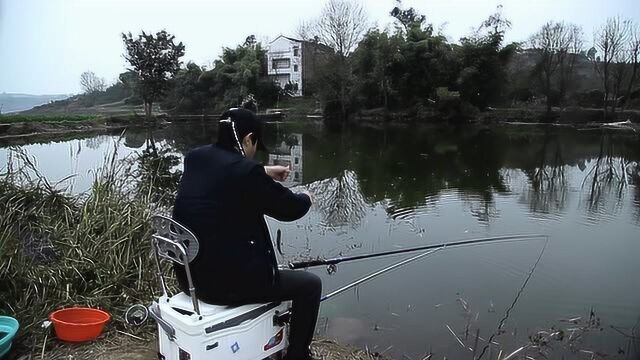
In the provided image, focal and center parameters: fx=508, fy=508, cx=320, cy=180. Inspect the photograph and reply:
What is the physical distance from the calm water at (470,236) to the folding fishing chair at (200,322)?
1807 millimetres

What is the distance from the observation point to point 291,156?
14.1 m

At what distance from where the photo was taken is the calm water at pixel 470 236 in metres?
3.91

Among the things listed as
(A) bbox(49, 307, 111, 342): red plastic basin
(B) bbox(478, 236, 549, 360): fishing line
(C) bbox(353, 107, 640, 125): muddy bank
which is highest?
(C) bbox(353, 107, 640, 125): muddy bank

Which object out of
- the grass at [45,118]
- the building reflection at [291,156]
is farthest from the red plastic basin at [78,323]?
the grass at [45,118]

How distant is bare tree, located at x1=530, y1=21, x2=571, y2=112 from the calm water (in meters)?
14.5

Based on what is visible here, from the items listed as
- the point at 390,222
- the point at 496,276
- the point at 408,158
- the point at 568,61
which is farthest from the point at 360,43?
the point at 496,276

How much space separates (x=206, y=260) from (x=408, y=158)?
1231 cm

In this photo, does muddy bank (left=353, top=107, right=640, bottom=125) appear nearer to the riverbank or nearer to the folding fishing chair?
the riverbank

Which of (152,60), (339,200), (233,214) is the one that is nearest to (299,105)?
(152,60)

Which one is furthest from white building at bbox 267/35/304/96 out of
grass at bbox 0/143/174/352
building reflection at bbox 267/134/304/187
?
grass at bbox 0/143/174/352

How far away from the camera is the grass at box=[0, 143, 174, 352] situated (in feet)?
9.64

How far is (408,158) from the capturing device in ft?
45.2

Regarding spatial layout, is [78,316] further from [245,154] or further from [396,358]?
[396,358]

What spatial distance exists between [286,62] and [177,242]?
36.1 meters
